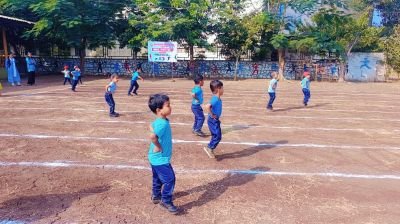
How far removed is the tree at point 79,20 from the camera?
2116 cm

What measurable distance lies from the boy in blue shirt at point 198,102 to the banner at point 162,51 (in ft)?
51.8

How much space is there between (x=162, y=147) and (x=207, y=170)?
1827 millimetres

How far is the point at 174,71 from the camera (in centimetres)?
2642

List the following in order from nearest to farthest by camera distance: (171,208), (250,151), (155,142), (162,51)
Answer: (155,142) < (171,208) < (250,151) < (162,51)

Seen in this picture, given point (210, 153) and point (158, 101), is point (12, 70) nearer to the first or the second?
point (210, 153)

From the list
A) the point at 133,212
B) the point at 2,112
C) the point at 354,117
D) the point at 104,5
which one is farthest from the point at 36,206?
the point at 104,5

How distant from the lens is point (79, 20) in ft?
69.9

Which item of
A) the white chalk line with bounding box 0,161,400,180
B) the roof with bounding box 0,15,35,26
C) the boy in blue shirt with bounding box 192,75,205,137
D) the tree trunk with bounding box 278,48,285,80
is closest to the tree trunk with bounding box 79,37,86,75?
the roof with bounding box 0,15,35,26

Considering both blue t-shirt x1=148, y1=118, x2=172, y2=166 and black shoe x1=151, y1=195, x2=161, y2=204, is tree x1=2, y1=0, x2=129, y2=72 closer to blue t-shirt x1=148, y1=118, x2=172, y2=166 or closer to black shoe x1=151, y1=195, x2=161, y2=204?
black shoe x1=151, y1=195, x2=161, y2=204

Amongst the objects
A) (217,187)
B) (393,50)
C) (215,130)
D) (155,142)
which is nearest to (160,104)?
(155,142)

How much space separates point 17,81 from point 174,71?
37.8 feet

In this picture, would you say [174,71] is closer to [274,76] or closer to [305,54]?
[305,54]

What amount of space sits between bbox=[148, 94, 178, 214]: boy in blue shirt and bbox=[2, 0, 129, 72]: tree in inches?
749

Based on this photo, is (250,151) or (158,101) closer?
(158,101)
